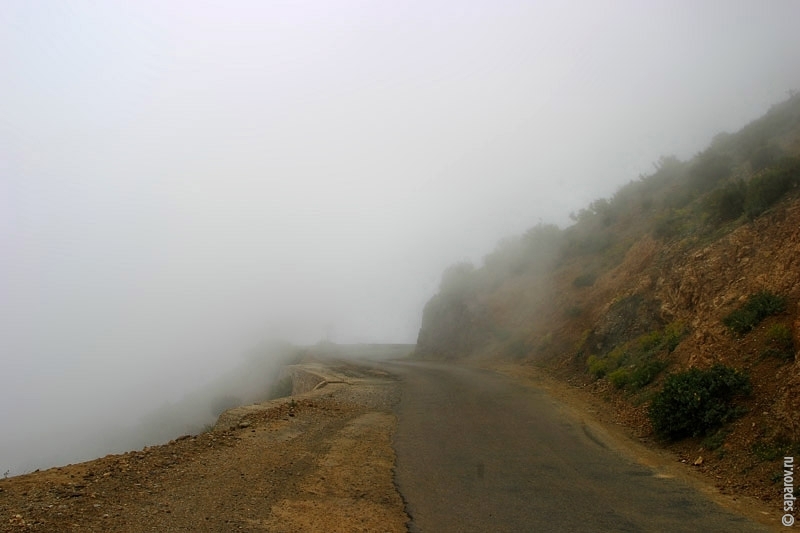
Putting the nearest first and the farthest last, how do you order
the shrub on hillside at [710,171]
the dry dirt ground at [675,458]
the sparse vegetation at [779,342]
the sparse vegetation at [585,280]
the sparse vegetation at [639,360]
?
1. the dry dirt ground at [675,458]
2. the sparse vegetation at [779,342]
3. the sparse vegetation at [639,360]
4. the shrub on hillside at [710,171]
5. the sparse vegetation at [585,280]

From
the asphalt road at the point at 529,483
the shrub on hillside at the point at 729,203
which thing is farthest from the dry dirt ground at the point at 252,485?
the shrub on hillside at the point at 729,203

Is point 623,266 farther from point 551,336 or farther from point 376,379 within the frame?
point 376,379

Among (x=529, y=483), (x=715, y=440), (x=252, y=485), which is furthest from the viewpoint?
(x=715, y=440)

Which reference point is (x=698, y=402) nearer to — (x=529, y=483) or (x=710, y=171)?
(x=529, y=483)

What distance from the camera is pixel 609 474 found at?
848 centimetres

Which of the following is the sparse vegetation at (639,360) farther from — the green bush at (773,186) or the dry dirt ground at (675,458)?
the green bush at (773,186)

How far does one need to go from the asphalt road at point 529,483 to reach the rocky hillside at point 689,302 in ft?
4.25

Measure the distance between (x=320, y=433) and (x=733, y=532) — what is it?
8781 mm

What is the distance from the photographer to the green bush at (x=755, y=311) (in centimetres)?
1102

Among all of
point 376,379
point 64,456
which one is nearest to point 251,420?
point 376,379

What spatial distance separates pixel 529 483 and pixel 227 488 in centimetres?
485

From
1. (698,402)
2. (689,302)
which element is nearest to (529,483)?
(698,402)

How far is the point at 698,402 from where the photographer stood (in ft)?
31.8

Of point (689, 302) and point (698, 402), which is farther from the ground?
point (689, 302)
